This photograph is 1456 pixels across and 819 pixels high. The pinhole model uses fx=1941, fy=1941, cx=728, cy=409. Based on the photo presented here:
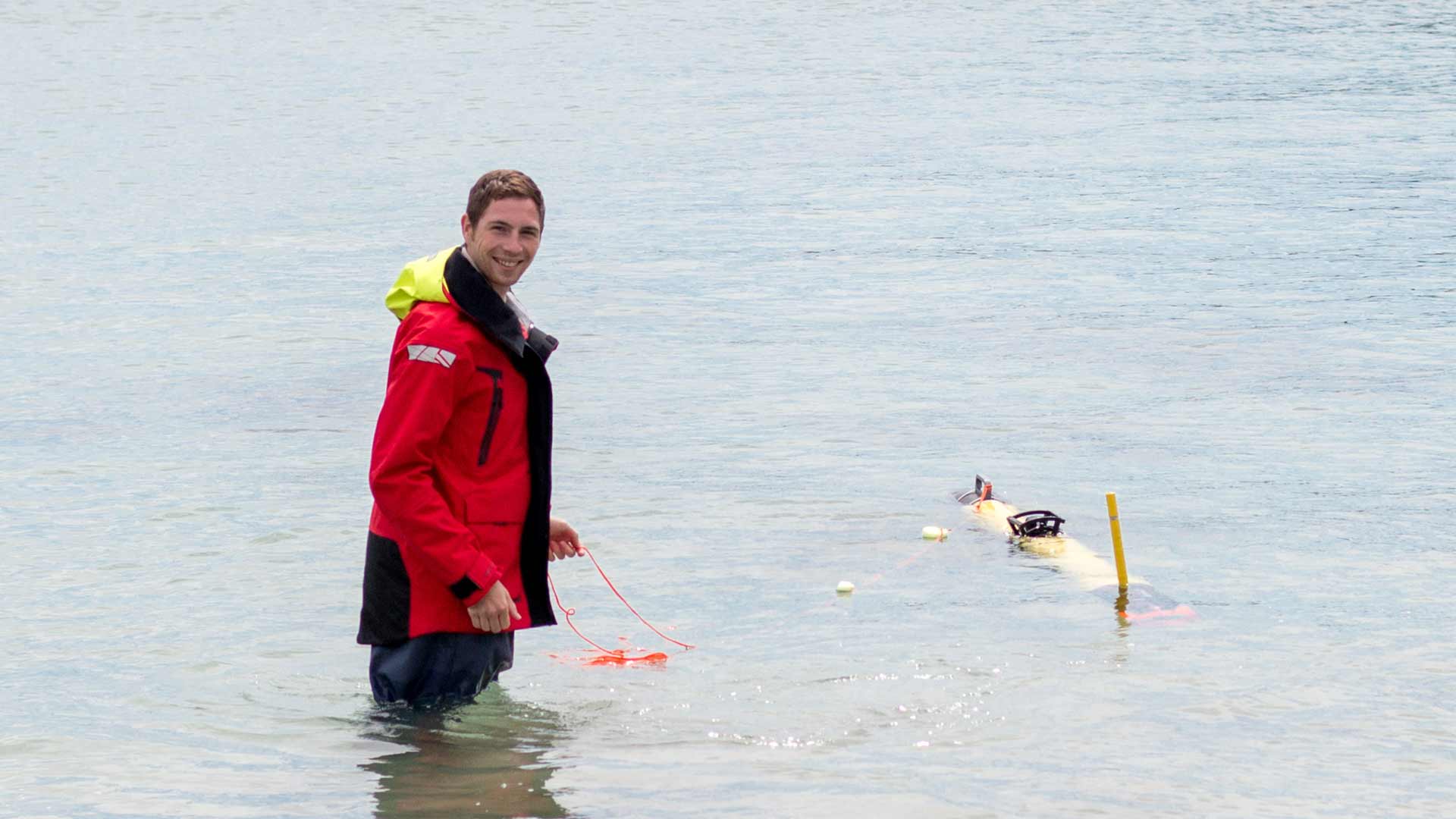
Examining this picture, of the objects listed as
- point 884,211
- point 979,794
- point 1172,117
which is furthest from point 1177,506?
point 1172,117

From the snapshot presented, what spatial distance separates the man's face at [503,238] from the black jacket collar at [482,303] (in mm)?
42

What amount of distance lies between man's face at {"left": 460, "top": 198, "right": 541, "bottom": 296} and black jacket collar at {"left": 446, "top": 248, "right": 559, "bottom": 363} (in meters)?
0.04

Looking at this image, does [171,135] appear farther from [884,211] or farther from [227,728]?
[227,728]

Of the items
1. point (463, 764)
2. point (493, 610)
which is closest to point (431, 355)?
point (493, 610)

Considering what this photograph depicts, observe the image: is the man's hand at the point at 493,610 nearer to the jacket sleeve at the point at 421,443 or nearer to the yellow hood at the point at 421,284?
the jacket sleeve at the point at 421,443

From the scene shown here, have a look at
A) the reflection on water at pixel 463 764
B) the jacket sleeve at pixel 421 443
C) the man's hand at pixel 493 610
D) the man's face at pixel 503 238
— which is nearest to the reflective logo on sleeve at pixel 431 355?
the jacket sleeve at pixel 421 443

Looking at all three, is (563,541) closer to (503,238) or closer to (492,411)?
(492,411)

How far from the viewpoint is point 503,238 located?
236 inches

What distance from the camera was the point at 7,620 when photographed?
9609mm

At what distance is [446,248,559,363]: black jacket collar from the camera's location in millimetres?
5961

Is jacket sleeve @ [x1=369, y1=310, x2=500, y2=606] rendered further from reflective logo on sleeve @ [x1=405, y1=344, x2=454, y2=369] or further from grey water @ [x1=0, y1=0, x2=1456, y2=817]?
grey water @ [x1=0, y1=0, x2=1456, y2=817]

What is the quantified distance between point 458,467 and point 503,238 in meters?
0.73

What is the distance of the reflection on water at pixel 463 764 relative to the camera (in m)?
6.68

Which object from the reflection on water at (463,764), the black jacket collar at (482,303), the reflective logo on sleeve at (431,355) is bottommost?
the reflection on water at (463,764)
